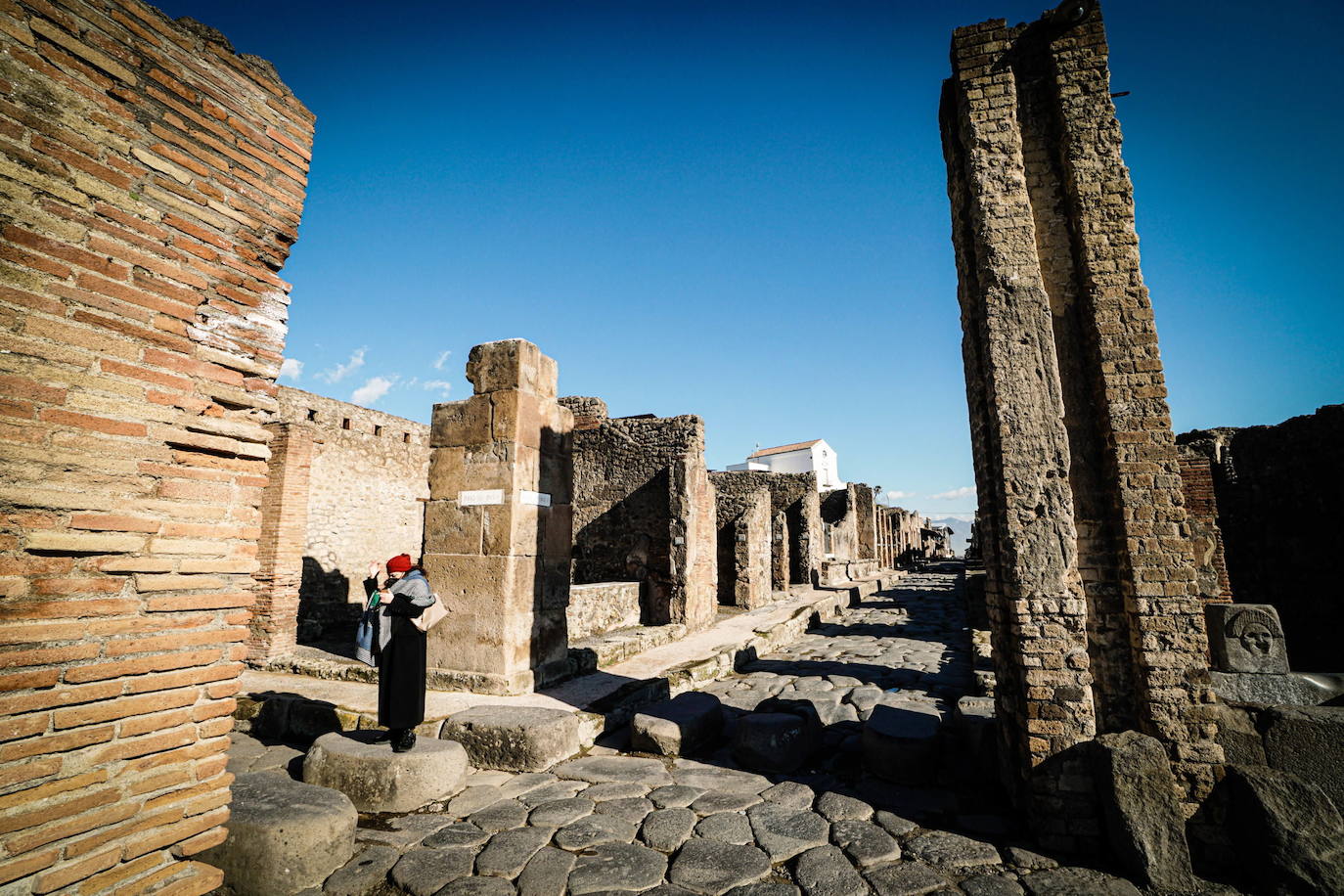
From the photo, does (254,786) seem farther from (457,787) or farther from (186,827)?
(457,787)

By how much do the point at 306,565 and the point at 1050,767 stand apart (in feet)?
45.1

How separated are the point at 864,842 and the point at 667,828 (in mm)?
1175

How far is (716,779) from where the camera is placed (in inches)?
171

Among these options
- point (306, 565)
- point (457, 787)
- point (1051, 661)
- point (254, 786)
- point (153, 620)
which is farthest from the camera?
point (306, 565)

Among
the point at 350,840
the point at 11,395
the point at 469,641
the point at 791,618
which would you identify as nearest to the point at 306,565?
the point at 469,641

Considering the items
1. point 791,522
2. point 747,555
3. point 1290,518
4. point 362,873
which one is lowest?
point 362,873

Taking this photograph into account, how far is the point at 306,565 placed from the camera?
1249cm

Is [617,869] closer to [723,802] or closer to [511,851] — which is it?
→ [511,851]

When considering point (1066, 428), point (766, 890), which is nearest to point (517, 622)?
point (766, 890)

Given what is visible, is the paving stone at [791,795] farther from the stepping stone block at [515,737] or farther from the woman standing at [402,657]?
the woman standing at [402,657]

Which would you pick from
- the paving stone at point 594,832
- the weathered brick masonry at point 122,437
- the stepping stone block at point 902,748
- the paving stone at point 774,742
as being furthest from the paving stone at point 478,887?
the stepping stone block at point 902,748

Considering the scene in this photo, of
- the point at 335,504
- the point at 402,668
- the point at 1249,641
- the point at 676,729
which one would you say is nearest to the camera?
the point at 402,668

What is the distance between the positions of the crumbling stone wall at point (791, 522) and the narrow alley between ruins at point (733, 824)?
11.8m

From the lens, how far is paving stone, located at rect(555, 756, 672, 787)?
4343mm
